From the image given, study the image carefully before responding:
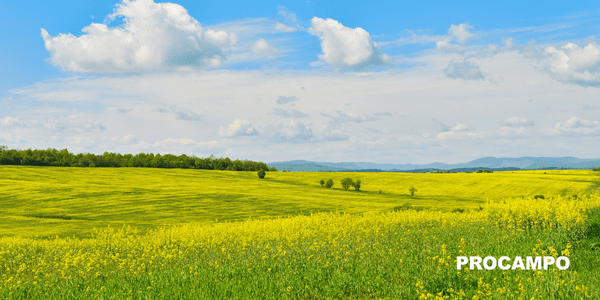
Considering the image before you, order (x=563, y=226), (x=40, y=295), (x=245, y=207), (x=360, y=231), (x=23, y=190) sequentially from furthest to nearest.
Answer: (x=23, y=190), (x=245, y=207), (x=360, y=231), (x=563, y=226), (x=40, y=295)

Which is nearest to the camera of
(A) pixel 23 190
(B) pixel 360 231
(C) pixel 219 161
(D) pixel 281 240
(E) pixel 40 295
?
(E) pixel 40 295

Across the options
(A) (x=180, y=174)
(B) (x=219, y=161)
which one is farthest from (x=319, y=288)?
(B) (x=219, y=161)

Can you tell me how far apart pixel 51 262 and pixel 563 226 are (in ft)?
52.1

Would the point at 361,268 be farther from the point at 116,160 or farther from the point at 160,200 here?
the point at 116,160

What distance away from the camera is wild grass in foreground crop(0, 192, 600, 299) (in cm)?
709

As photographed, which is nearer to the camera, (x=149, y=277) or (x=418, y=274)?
(x=418, y=274)

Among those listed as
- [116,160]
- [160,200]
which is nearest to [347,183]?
[160,200]

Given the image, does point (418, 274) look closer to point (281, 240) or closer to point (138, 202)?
point (281, 240)

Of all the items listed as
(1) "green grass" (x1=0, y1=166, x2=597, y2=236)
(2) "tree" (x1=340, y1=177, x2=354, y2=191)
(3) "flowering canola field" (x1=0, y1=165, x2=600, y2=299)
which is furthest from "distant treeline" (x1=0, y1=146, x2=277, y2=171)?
(3) "flowering canola field" (x1=0, y1=165, x2=600, y2=299)

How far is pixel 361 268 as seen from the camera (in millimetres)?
8383

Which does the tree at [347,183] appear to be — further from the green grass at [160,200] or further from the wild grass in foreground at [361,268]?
the wild grass in foreground at [361,268]

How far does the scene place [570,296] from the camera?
5727 millimetres

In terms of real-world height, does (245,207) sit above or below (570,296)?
below

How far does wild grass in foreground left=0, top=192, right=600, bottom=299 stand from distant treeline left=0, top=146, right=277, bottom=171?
96.5 metres
